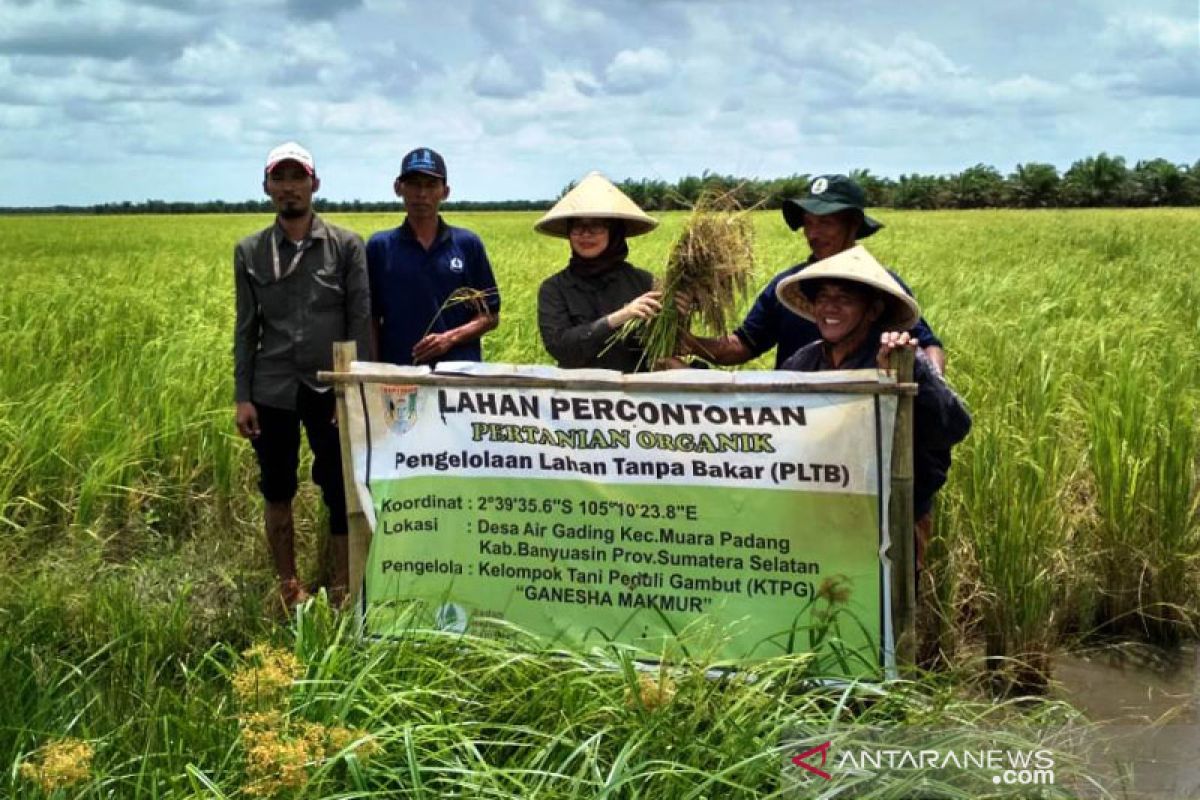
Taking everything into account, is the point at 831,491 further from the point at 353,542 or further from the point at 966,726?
the point at 353,542

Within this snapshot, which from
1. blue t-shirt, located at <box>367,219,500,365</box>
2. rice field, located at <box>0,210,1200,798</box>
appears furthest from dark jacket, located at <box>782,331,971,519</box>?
blue t-shirt, located at <box>367,219,500,365</box>

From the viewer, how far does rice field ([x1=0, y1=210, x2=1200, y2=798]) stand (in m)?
2.24

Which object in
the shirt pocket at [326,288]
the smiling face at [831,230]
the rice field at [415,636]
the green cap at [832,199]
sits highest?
the green cap at [832,199]

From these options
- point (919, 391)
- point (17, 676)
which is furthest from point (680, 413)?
point (17, 676)

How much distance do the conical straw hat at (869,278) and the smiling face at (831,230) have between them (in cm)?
20

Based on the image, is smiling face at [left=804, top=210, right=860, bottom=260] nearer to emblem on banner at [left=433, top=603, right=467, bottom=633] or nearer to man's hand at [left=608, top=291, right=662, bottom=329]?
man's hand at [left=608, top=291, right=662, bottom=329]

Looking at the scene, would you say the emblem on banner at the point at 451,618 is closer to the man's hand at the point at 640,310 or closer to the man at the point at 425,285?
the man's hand at the point at 640,310

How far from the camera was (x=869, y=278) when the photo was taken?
8.75 feet

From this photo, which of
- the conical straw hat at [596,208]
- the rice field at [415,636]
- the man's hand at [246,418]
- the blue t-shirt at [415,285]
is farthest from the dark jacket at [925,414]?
the man's hand at [246,418]

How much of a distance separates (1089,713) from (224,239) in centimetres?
2779

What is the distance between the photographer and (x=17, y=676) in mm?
2688

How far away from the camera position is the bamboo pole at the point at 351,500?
297 centimetres

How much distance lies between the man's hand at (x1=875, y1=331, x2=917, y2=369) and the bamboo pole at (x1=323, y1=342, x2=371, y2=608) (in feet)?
4.95

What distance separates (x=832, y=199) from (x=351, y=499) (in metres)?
1.73
